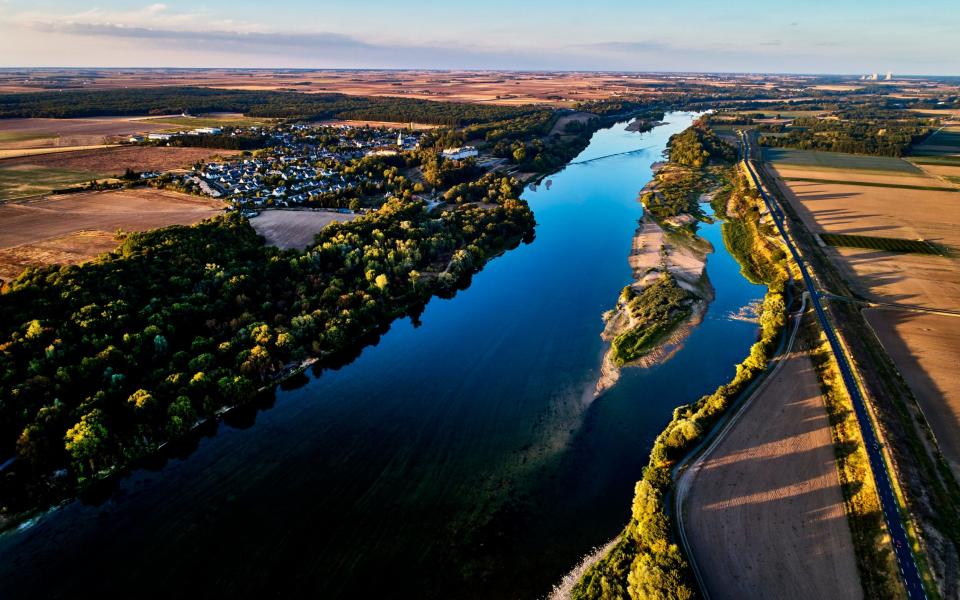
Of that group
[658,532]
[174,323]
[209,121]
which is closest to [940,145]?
[658,532]

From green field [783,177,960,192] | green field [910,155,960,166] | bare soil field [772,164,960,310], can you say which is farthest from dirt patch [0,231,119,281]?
green field [910,155,960,166]

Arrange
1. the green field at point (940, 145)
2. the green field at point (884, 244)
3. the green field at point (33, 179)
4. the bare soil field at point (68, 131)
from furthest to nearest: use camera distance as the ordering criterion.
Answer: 1. the green field at point (940, 145)
2. the bare soil field at point (68, 131)
3. the green field at point (33, 179)
4. the green field at point (884, 244)

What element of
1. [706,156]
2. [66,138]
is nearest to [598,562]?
[706,156]

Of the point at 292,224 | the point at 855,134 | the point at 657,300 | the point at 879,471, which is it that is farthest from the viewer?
the point at 855,134

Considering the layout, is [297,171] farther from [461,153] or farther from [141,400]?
[141,400]

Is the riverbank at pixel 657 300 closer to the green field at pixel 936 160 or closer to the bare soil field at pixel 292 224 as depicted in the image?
the bare soil field at pixel 292 224

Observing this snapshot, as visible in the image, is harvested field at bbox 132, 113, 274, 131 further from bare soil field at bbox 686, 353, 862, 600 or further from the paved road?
bare soil field at bbox 686, 353, 862, 600

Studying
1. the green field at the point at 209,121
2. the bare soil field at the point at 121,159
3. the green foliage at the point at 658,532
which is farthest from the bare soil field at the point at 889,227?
the green field at the point at 209,121

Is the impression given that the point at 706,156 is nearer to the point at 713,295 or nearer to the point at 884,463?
the point at 713,295
